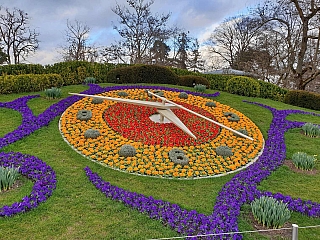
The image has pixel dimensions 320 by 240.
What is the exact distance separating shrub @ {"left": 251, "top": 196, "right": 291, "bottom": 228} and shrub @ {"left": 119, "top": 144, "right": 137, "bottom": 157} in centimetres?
252

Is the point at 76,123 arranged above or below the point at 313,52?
below

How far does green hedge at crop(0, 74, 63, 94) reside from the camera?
893cm

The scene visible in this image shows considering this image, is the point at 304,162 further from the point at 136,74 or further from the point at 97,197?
the point at 136,74

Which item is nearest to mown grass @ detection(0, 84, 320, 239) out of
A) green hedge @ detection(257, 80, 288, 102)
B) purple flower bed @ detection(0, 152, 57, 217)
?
purple flower bed @ detection(0, 152, 57, 217)

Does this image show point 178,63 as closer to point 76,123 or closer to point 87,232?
point 76,123

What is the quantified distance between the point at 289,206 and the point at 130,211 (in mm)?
2315

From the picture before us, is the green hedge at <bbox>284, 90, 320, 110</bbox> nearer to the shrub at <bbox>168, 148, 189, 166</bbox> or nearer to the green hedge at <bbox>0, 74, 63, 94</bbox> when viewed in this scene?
the shrub at <bbox>168, 148, 189, 166</bbox>

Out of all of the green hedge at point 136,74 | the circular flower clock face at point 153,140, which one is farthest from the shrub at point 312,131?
the green hedge at point 136,74

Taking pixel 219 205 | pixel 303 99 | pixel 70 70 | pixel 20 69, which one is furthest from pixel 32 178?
pixel 303 99

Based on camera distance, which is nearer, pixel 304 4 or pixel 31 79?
pixel 31 79

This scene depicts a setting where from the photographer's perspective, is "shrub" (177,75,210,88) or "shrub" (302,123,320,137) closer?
"shrub" (302,123,320,137)

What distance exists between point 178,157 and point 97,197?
1.97 metres

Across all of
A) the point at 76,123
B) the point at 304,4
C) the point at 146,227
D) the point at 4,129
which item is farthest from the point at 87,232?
the point at 304,4

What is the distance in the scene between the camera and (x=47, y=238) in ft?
9.50
